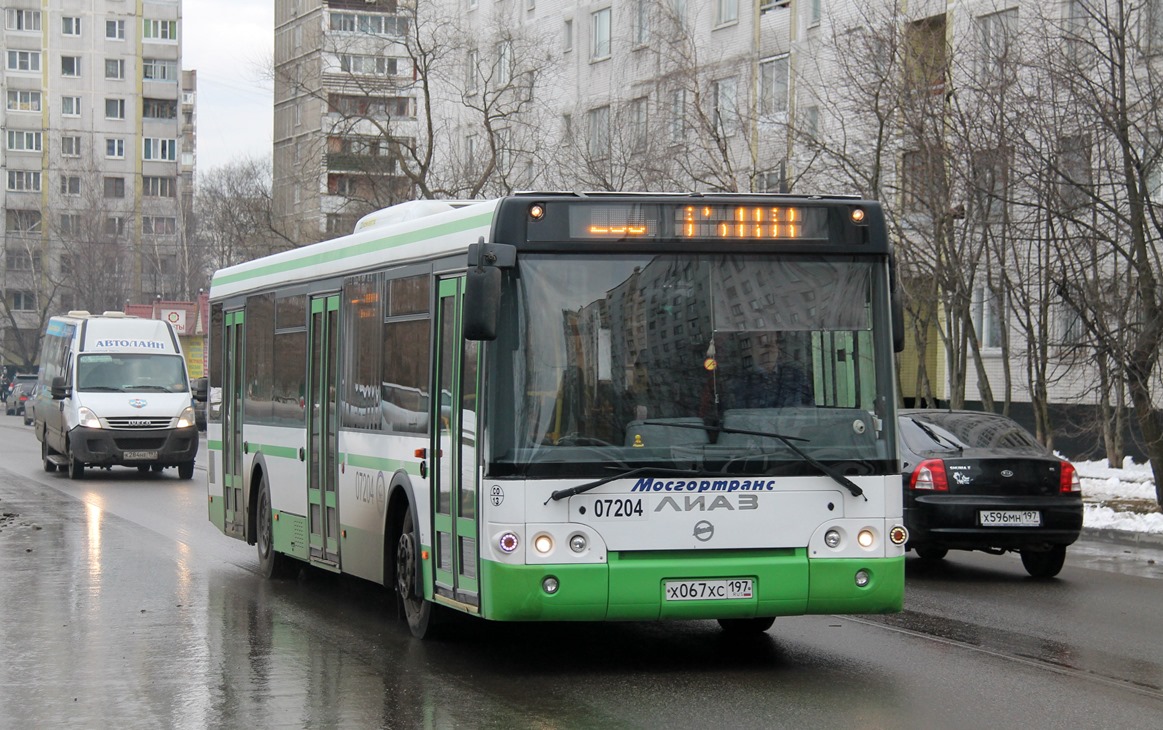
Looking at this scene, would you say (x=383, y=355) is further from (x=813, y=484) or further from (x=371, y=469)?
(x=813, y=484)

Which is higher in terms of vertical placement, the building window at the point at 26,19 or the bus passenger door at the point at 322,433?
the building window at the point at 26,19

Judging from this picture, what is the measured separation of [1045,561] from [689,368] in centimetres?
728

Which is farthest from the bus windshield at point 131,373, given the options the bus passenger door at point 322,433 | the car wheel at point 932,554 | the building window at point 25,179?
the building window at point 25,179

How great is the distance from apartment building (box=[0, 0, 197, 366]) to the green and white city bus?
106386 millimetres

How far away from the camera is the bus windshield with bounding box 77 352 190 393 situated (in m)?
30.5

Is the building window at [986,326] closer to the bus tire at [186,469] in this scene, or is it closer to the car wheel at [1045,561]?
the bus tire at [186,469]

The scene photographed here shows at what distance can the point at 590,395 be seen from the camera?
30.0 ft

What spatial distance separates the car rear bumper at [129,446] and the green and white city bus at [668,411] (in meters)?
20.9

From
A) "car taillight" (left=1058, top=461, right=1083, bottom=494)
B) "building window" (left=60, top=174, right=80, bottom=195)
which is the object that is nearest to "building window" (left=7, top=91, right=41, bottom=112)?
"building window" (left=60, top=174, right=80, bottom=195)

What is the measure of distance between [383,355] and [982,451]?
617 centimetres

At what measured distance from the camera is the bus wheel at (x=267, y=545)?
14.4 meters

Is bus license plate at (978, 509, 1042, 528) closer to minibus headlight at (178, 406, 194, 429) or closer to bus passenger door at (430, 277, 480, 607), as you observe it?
bus passenger door at (430, 277, 480, 607)

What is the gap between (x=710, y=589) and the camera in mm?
9211

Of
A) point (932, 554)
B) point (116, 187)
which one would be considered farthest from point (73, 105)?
point (932, 554)
